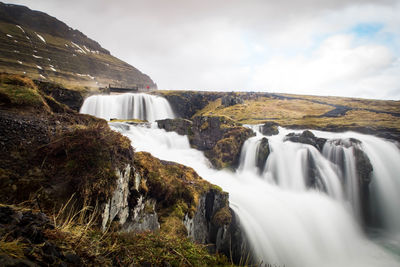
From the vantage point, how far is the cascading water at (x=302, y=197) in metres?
12.8

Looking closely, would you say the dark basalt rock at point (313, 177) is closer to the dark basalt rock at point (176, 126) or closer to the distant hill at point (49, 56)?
the dark basalt rock at point (176, 126)

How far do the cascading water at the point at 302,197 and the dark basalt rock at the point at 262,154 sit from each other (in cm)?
54

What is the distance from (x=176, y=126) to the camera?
31.6m

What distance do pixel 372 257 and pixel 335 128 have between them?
33.1 m

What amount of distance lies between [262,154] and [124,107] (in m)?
38.3

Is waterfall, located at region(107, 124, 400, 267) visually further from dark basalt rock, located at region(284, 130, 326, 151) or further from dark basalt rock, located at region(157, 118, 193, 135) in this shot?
dark basalt rock, located at region(284, 130, 326, 151)

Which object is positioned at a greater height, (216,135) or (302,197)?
(216,135)

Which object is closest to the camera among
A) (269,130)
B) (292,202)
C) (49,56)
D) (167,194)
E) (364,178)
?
(167,194)

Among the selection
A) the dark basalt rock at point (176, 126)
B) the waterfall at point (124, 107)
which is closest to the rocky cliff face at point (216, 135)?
the dark basalt rock at point (176, 126)

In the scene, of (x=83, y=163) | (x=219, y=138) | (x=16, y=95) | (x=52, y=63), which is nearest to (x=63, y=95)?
(x=219, y=138)

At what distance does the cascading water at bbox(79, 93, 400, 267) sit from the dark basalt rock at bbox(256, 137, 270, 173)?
545mm

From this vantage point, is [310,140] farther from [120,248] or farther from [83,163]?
[120,248]

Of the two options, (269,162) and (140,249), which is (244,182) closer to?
(269,162)

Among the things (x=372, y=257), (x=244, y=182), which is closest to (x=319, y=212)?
(x=372, y=257)
